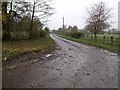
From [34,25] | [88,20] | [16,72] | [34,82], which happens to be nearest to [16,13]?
[34,25]

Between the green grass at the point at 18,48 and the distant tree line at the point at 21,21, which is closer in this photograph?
the green grass at the point at 18,48

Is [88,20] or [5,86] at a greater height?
[88,20]

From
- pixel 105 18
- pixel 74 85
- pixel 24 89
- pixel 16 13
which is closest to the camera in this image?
pixel 24 89

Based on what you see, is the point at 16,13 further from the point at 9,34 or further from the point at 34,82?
the point at 34,82

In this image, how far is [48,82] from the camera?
8180mm

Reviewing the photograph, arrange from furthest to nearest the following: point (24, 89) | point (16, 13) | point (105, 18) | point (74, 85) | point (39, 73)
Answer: point (105, 18), point (16, 13), point (39, 73), point (74, 85), point (24, 89)

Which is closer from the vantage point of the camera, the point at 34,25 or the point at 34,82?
the point at 34,82

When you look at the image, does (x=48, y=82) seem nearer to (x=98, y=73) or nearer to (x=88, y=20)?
(x=98, y=73)

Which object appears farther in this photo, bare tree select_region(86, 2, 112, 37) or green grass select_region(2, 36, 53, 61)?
bare tree select_region(86, 2, 112, 37)

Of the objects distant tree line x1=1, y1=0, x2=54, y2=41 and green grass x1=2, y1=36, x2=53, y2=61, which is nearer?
green grass x1=2, y1=36, x2=53, y2=61

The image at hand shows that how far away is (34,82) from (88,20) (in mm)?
32637

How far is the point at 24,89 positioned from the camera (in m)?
7.16

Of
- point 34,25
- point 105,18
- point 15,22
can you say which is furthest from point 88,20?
point 15,22

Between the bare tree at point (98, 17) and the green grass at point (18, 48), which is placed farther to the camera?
the bare tree at point (98, 17)
